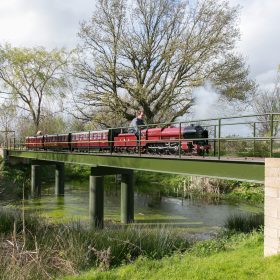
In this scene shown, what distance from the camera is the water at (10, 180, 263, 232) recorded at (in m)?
16.5

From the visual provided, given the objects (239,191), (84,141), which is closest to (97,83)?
(84,141)

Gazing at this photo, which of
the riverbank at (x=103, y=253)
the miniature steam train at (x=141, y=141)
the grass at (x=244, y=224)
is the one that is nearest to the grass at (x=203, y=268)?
the riverbank at (x=103, y=253)

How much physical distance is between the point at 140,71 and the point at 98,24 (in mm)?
4928

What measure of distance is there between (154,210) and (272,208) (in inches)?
474

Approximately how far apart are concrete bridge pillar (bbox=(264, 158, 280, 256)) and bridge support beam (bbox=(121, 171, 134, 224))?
30.8 ft

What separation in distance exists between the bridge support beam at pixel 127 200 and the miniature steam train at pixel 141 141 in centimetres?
144

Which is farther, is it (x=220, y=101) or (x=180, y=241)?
(x=220, y=101)

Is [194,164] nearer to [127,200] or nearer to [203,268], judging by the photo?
[203,268]

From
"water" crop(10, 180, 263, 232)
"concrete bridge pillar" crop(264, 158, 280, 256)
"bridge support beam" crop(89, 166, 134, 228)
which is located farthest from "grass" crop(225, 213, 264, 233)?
"concrete bridge pillar" crop(264, 158, 280, 256)

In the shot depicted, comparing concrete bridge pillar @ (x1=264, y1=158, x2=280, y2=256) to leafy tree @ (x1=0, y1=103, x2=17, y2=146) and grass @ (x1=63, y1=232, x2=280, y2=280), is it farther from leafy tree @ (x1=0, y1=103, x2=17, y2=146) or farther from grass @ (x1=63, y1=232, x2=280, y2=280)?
leafy tree @ (x1=0, y1=103, x2=17, y2=146)

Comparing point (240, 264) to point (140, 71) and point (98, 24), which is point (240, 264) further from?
point (98, 24)

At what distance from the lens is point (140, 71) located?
89.6ft

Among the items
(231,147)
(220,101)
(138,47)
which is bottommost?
(231,147)

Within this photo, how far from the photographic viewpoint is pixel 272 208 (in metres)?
8.12
